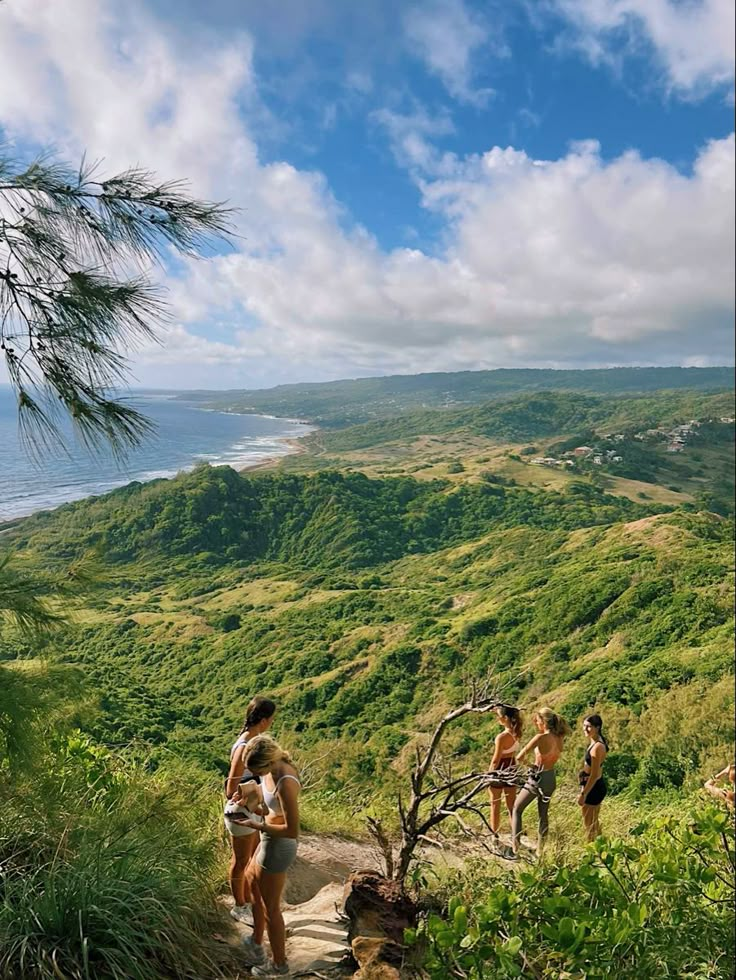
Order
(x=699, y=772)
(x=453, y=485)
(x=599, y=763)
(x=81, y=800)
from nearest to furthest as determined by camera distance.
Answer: (x=81, y=800)
(x=599, y=763)
(x=699, y=772)
(x=453, y=485)

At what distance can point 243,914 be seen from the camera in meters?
3.46

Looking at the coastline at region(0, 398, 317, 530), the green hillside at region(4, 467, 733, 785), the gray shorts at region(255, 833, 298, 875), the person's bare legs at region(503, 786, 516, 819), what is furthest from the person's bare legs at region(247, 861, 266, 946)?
the person's bare legs at region(503, 786, 516, 819)

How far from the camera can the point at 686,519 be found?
135 ft

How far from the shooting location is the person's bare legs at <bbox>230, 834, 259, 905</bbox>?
3.40 metres

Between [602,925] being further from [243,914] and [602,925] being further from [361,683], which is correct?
[361,683]

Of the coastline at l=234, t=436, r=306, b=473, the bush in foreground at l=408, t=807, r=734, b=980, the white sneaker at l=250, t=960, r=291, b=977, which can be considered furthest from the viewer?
the coastline at l=234, t=436, r=306, b=473

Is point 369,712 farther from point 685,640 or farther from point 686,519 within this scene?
point 686,519

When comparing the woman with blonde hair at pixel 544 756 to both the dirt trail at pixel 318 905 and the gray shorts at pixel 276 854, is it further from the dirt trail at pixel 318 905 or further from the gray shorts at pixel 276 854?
the gray shorts at pixel 276 854

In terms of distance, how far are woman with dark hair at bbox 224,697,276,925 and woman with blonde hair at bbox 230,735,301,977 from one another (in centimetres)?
25

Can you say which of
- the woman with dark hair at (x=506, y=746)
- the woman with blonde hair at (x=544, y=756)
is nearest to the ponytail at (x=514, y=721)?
the woman with dark hair at (x=506, y=746)

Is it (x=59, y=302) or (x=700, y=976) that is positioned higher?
(x=59, y=302)

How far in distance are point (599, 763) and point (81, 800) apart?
361 cm

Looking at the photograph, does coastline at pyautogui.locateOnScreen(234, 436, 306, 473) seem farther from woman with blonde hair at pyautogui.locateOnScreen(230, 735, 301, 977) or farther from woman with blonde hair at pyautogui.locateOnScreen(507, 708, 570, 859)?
woman with blonde hair at pyautogui.locateOnScreen(230, 735, 301, 977)

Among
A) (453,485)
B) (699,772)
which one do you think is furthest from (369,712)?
(453,485)
